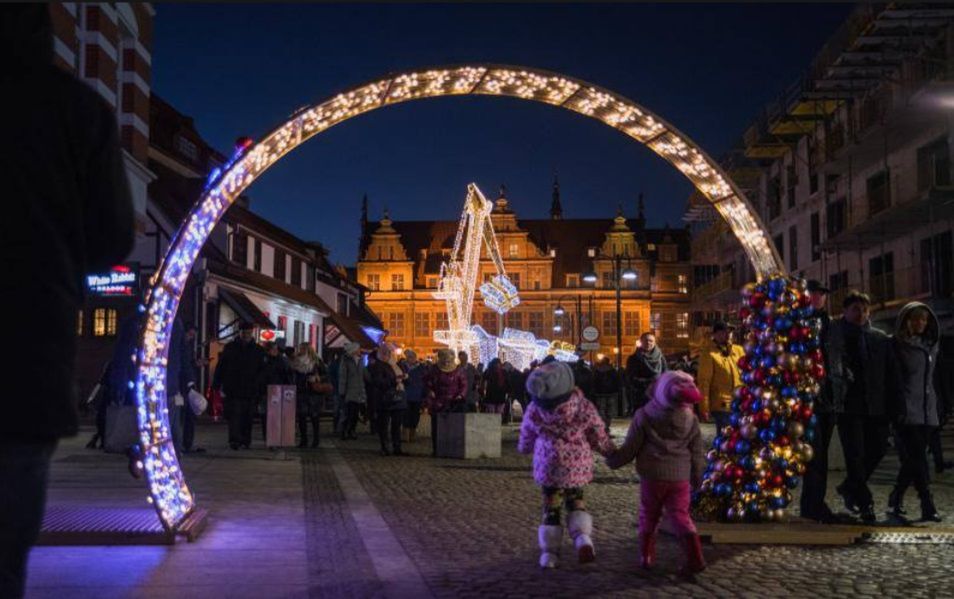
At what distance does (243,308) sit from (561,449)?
3033 centimetres

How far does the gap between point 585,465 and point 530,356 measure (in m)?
37.7

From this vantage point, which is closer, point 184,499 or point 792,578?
point 792,578

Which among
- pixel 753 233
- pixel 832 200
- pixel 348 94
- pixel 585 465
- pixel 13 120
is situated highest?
pixel 832 200

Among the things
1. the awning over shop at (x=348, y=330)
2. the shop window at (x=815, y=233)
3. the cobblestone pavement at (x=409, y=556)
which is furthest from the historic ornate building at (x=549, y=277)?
the cobblestone pavement at (x=409, y=556)

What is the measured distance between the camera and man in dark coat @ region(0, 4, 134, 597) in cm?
251

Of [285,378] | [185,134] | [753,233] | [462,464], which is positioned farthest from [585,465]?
[185,134]

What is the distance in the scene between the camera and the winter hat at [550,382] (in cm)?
754

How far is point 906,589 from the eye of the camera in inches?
264

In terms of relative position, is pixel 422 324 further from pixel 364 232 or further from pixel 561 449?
pixel 561 449

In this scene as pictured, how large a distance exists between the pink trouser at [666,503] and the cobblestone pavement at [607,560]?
0.33m

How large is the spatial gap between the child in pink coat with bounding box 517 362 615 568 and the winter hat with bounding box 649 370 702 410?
0.46 meters

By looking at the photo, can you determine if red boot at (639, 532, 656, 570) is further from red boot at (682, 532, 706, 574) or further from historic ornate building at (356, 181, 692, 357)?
historic ornate building at (356, 181, 692, 357)

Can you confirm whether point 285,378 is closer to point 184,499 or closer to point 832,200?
point 184,499

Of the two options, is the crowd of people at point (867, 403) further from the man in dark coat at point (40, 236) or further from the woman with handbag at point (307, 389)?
the woman with handbag at point (307, 389)
